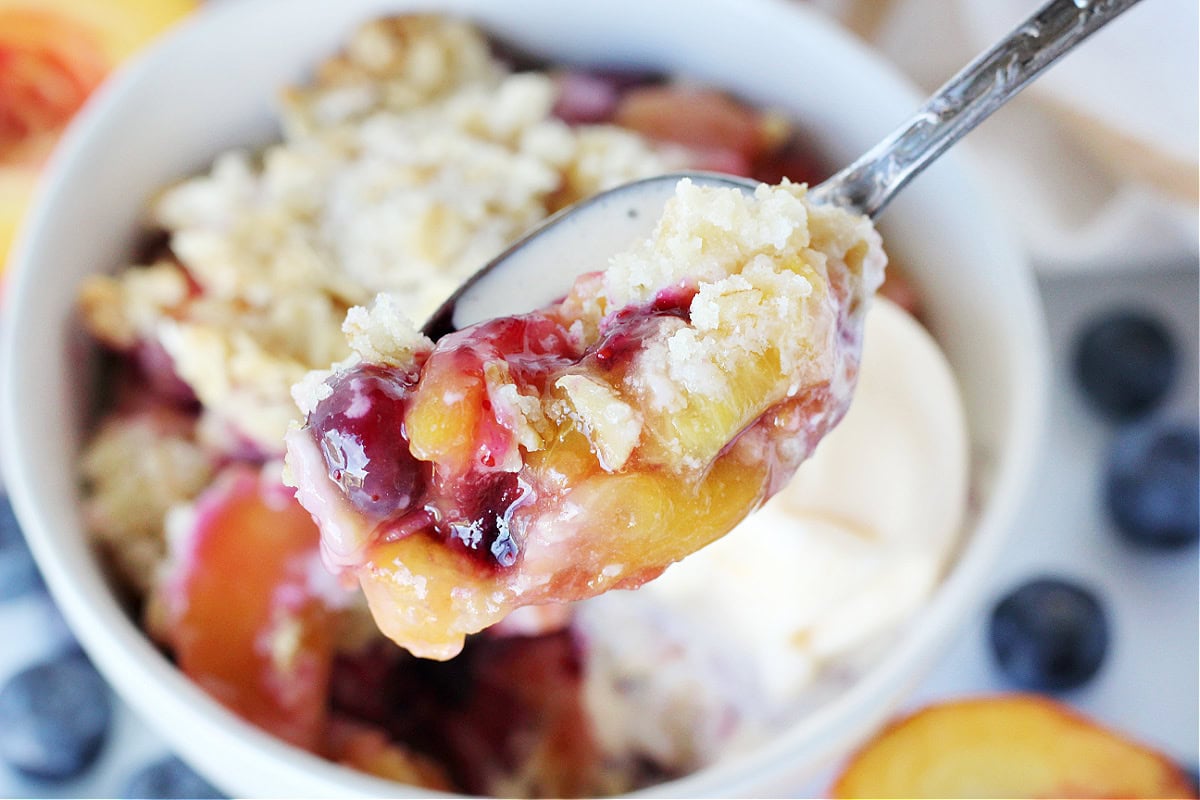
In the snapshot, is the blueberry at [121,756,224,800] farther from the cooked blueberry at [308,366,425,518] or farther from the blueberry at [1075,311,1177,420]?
the blueberry at [1075,311,1177,420]

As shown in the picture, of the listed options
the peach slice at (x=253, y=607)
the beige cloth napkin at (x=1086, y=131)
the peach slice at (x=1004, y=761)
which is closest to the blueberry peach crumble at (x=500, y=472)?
the peach slice at (x=253, y=607)

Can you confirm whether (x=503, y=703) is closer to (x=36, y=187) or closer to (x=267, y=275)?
(x=267, y=275)

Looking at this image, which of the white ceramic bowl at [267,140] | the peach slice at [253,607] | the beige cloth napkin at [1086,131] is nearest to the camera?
the white ceramic bowl at [267,140]

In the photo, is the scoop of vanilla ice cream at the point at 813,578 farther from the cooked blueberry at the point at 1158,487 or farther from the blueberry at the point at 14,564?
the blueberry at the point at 14,564

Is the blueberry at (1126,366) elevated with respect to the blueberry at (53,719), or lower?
elevated

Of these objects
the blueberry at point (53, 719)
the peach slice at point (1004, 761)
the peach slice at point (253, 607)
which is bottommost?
the blueberry at point (53, 719)

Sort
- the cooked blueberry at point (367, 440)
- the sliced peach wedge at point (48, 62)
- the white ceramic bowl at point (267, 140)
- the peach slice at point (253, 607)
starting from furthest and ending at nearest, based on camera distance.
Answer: the sliced peach wedge at point (48, 62) < the peach slice at point (253, 607) < the white ceramic bowl at point (267, 140) < the cooked blueberry at point (367, 440)

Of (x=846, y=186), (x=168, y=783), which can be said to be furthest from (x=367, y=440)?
Answer: (x=168, y=783)

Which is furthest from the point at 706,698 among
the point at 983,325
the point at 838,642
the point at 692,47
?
the point at 692,47
